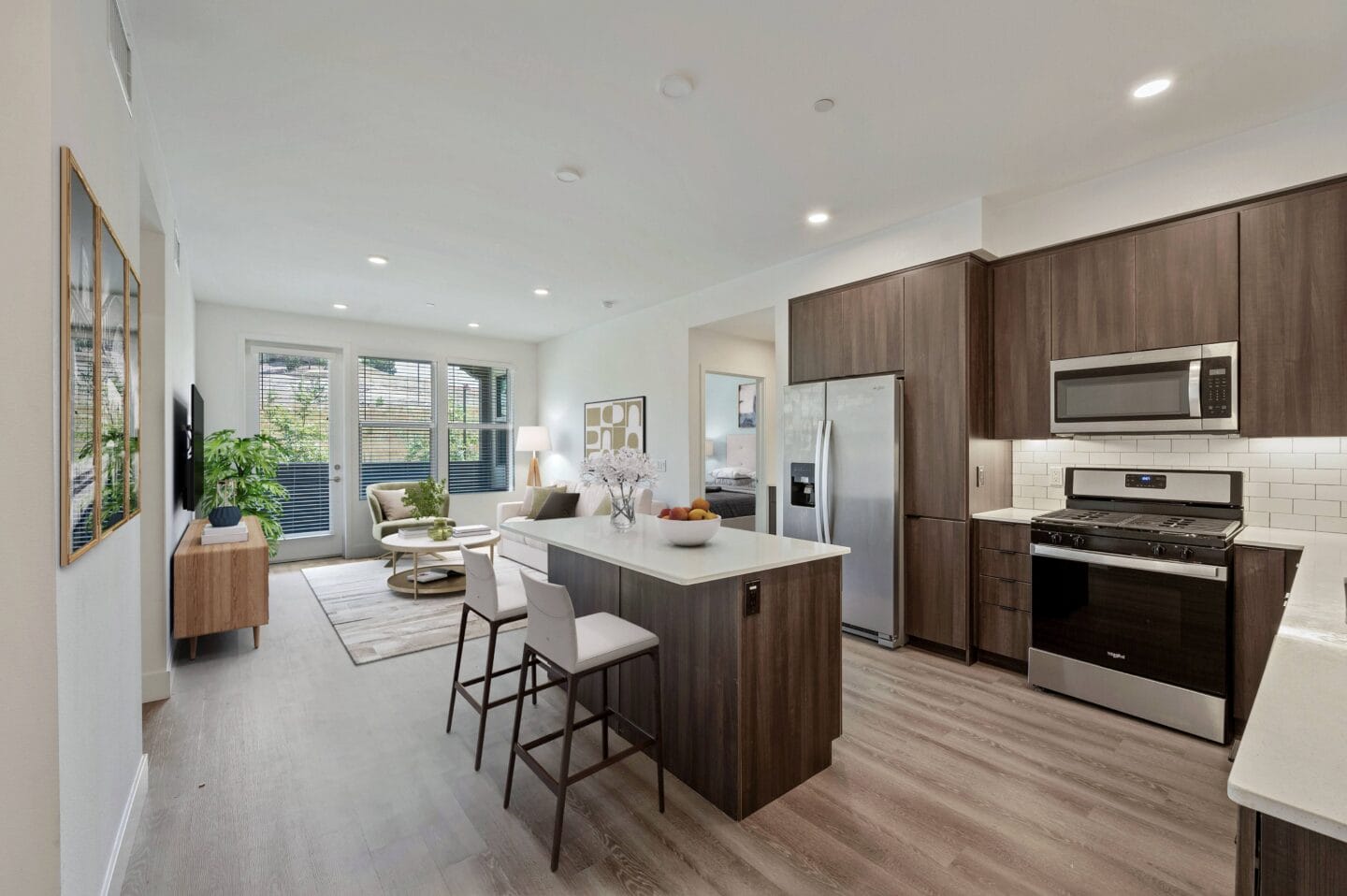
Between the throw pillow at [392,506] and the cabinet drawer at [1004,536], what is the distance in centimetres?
536

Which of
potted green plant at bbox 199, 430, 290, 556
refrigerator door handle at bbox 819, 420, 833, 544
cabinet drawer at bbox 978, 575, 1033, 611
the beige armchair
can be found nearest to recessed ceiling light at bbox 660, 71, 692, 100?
refrigerator door handle at bbox 819, 420, 833, 544

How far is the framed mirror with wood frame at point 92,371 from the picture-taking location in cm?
120

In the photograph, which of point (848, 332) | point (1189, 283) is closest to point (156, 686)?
point (848, 332)

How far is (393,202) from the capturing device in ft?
11.4

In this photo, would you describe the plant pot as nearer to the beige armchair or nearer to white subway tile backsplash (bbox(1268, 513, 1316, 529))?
the beige armchair

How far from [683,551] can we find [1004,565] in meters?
2.13

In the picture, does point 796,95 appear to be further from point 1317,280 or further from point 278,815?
point 278,815

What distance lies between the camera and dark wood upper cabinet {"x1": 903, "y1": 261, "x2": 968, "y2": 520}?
136 inches

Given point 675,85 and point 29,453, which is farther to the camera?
point 675,85

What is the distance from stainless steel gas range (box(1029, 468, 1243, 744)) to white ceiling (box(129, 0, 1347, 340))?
1.76 meters

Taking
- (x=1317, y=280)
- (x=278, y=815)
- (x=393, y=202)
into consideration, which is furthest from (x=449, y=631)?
(x=1317, y=280)

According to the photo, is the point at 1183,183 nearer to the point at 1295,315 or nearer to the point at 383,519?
the point at 1295,315

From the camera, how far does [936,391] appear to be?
11.8 feet

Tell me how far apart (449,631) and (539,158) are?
3029mm
